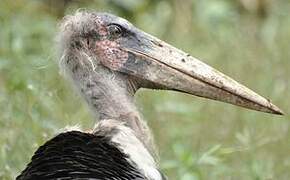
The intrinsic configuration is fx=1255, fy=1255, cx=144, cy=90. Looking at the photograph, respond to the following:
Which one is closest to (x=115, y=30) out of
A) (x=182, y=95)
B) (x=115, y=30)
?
(x=115, y=30)

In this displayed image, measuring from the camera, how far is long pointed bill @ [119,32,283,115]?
21.0ft

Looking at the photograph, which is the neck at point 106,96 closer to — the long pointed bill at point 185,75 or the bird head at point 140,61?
the bird head at point 140,61

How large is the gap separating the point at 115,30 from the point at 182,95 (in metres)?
3.08

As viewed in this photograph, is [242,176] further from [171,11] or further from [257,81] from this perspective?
[171,11]

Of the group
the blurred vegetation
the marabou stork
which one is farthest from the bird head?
the blurred vegetation

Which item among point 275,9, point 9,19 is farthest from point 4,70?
point 275,9

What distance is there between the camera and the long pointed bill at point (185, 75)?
6.41 m

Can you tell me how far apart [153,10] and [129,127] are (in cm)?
546

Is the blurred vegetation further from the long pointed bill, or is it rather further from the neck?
the long pointed bill

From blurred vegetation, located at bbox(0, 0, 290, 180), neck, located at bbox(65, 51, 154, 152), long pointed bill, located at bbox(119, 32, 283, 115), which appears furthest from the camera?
blurred vegetation, located at bbox(0, 0, 290, 180)

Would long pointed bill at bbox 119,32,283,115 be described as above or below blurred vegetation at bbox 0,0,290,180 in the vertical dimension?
below

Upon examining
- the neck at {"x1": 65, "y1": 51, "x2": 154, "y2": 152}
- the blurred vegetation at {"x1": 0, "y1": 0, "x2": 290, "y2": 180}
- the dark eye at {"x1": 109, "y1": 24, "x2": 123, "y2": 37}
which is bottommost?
the neck at {"x1": 65, "y1": 51, "x2": 154, "y2": 152}

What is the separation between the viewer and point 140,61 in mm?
6500

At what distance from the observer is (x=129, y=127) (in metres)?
6.24
